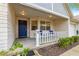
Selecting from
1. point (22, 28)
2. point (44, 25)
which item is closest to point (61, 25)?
point (44, 25)

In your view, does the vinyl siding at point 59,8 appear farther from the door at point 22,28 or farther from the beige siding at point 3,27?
the beige siding at point 3,27

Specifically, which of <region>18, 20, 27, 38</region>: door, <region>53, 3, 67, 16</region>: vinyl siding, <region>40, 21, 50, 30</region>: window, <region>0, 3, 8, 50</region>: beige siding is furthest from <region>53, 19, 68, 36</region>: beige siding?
<region>0, 3, 8, 50</region>: beige siding

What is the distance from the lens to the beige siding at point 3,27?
6.14m

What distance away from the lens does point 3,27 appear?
6188 millimetres

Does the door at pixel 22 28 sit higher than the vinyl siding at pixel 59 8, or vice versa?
the vinyl siding at pixel 59 8

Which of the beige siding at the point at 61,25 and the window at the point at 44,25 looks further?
the window at the point at 44,25

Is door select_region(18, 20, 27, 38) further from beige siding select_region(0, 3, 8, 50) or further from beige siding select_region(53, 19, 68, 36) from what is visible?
beige siding select_region(0, 3, 8, 50)

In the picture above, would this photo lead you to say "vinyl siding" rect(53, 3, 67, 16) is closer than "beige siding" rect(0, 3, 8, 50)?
No

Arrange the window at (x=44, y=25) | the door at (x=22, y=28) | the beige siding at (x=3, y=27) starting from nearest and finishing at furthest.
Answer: the beige siding at (x=3, y=27) < the door at (x=22, y=28) < the window at (x=44, y=25)

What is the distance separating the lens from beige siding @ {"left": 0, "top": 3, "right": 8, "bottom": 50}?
6.14m

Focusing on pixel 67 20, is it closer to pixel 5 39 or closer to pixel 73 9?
pixel 73 9

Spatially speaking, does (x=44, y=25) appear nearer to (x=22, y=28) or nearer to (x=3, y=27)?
(x=22, y=28)

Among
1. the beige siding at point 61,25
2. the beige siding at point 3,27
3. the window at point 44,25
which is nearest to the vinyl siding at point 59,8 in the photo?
the beige siding at point 61,25

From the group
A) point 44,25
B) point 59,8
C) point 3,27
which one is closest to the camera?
point 3,27
